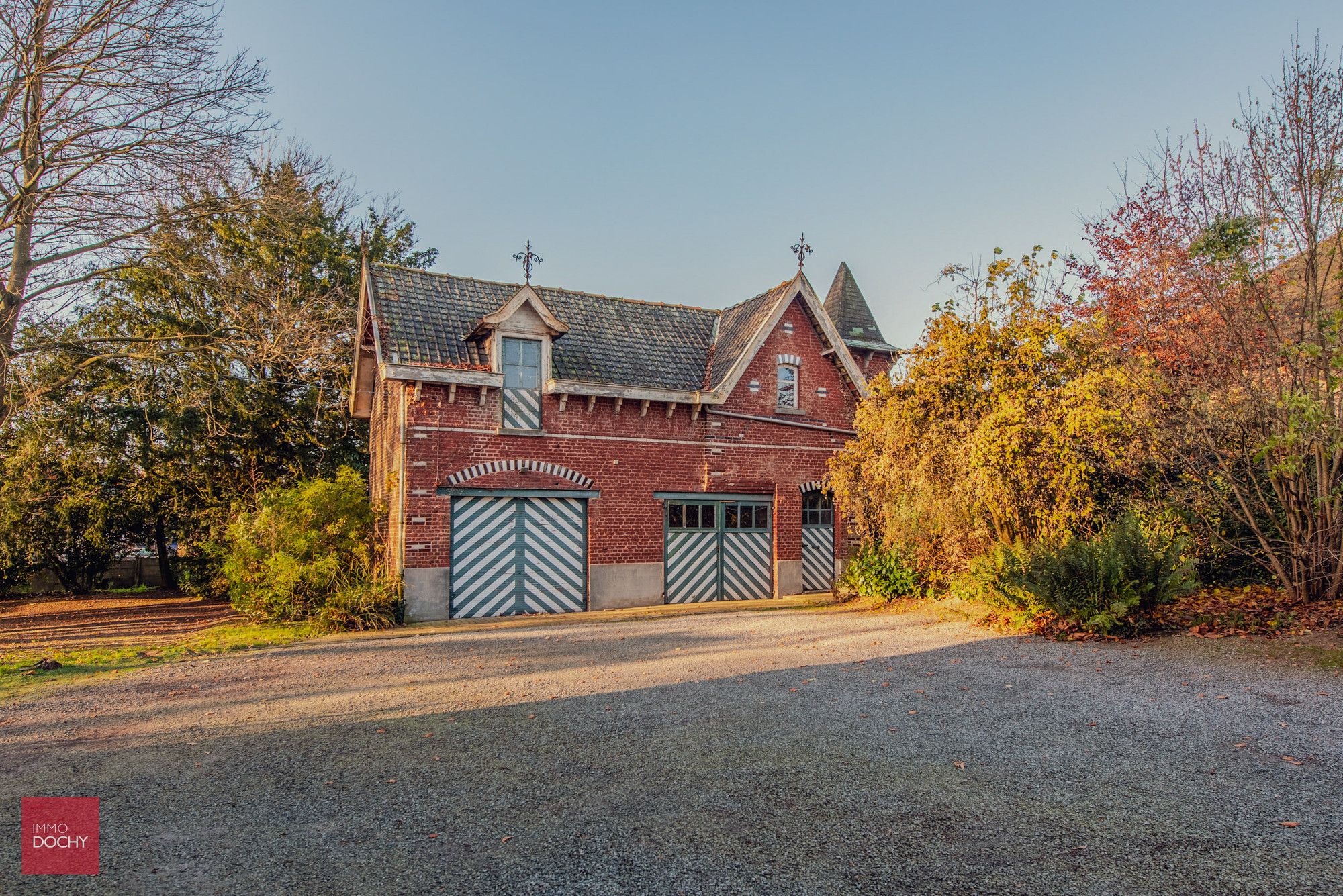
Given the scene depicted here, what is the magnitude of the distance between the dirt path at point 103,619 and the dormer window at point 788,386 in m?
13.4

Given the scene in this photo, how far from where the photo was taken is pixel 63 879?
3.99 metres

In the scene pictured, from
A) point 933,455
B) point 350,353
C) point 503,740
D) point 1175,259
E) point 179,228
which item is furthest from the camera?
point 350,353

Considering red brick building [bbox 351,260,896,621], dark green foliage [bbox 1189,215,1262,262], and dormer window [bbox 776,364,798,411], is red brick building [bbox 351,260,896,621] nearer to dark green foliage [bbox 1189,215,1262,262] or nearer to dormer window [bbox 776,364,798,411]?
dormer window [bbox 776,364,798,411]

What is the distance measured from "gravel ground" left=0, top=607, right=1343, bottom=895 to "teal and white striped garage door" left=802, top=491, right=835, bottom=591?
9831 mm

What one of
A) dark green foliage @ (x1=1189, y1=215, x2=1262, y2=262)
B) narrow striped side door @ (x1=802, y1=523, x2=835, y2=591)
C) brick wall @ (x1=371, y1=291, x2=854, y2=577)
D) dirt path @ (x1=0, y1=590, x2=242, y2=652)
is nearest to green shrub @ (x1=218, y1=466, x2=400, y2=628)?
brick wall @ (x1=371, y1=291, x2=854, y2=577)

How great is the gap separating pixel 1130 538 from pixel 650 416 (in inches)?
393

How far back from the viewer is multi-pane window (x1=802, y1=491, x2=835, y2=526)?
19.7 m

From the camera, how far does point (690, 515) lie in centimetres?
1822

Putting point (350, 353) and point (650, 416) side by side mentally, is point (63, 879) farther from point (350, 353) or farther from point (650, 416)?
point (350, 353)

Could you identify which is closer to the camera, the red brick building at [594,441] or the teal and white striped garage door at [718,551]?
the red brick building at [594,441]

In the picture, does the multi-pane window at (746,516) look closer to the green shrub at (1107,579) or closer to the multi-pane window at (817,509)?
the multi-pane window at (817,509)

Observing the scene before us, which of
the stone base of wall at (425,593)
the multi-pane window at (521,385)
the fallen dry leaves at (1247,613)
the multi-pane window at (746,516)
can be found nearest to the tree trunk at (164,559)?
the stone base of wall at (425,593)

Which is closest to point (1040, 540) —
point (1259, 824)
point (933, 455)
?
point (933, 455)

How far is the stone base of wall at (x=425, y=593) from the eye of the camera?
1504cm
